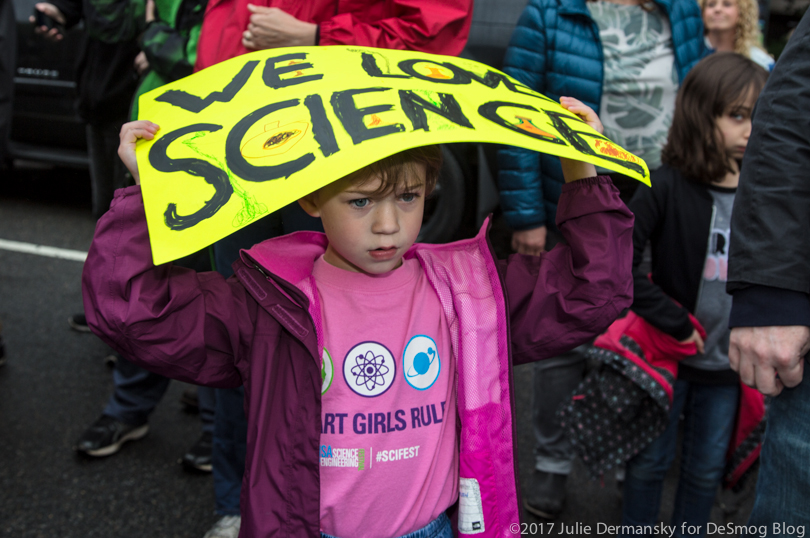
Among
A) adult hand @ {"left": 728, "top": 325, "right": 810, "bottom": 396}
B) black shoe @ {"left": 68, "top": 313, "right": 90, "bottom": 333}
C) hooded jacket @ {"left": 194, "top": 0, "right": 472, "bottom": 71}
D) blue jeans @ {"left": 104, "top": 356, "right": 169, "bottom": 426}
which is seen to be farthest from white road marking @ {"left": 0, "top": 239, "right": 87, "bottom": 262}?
adult hand @ {"left": 728, "top": 325, "right": 810, "bottom": 396}

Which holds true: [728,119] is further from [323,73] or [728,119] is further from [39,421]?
[39,421]

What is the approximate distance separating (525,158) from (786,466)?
4.32 ft

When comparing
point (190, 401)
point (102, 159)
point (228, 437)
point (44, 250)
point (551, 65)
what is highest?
point (551, 65)

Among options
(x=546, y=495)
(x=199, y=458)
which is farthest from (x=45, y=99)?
(x=546, y=495)

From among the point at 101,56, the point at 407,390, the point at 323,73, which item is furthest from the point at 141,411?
the point at 323,73

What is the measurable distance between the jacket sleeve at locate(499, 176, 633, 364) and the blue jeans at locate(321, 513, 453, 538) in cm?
39

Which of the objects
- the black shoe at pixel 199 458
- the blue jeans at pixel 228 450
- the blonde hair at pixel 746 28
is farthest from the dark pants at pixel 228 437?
the blonde hair at pixel 746 28

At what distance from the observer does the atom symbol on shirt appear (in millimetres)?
1429

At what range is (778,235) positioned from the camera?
A: 1.40 meters

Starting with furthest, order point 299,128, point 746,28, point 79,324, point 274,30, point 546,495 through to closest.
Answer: point 79,324
point 746,28
point 546,495
point 274,30
point 299,128

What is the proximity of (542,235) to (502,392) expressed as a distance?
1.16 metres

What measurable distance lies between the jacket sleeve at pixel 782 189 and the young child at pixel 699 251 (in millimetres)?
653

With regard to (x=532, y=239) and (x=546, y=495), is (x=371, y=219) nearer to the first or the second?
(x=532, y=239)

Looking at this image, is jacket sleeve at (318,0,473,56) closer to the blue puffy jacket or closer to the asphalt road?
the blue puffy jacket
